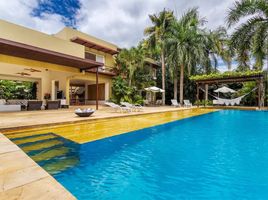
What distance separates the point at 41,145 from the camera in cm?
475

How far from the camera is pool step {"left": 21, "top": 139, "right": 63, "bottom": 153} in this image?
4.40 m

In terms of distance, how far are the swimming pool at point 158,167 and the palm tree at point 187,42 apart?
1412cm

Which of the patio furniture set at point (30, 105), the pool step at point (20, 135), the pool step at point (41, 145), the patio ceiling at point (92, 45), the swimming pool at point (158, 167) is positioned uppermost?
the patio ceiling at point (92, 45)

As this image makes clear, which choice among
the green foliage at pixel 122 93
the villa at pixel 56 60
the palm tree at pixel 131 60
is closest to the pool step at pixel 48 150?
the villa at pixel 56 60

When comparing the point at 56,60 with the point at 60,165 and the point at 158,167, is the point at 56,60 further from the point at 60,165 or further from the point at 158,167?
the point at 158,167

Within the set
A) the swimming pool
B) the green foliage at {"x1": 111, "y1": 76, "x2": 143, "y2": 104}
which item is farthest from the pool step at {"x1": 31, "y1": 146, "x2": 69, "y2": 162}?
the green foliage at {"x1": 111, "y1": 76, "x2": 143, "y2": 104}

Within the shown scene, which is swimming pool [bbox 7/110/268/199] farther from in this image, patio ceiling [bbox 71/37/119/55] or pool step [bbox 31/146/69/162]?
patio ceiling [bbox 71/37/119/55]

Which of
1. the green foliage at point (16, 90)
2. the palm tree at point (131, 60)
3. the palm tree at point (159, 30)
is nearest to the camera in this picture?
the palm tree at point (131, 60)

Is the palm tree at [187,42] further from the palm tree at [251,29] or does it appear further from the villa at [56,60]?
the palm tree at [251,29]

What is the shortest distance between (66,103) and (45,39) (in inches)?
211

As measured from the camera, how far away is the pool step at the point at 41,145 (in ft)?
14.4

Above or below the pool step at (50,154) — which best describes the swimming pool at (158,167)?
below

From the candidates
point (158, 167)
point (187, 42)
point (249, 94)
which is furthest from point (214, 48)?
point (158, 167)

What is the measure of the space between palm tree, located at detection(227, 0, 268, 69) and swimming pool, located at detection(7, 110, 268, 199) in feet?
20.7
